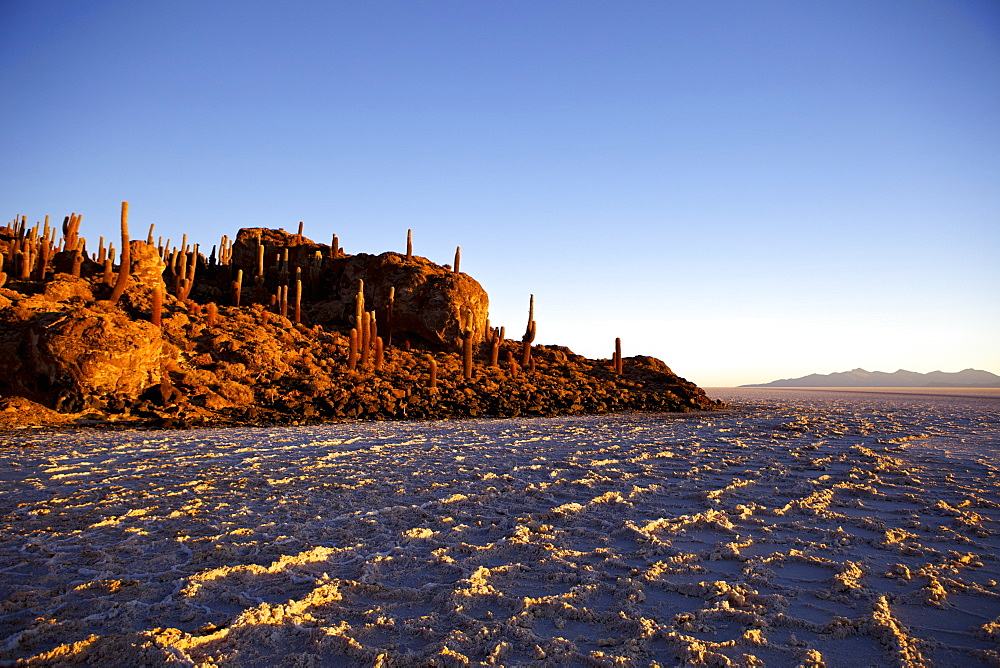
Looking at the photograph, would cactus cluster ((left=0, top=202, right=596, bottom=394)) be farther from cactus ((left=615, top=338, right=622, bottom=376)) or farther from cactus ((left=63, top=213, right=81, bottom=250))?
cactus ((left=615, top=338, right=622, bottom=376))

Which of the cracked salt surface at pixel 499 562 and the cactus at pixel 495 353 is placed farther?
the cactus at pixel 495 353

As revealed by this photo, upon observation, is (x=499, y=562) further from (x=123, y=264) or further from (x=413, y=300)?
(x=413, y=300)

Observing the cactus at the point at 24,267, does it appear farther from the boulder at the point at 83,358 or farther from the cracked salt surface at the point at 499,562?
the cracked salt surface at the point at 499,562

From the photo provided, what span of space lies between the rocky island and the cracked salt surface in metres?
6.80

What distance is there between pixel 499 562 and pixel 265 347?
1768cm

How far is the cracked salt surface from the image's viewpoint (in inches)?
120

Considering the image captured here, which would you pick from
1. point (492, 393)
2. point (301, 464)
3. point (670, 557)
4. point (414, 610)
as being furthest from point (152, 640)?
point (492, 393)

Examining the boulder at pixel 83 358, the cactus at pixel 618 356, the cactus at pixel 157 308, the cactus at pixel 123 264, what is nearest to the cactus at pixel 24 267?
the cactus at pixel 123 264

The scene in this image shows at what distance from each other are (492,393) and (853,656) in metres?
19.3

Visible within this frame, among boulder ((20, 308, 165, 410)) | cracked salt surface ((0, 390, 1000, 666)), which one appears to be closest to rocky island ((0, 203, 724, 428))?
boulder ((20, 308, 165, 410))

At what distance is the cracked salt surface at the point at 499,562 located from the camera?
120 inches

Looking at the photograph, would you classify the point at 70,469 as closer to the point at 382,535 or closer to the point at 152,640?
the point at 382,535

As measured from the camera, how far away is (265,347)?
64.6 feet

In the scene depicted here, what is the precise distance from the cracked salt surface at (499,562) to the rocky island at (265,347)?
22.3 feet
